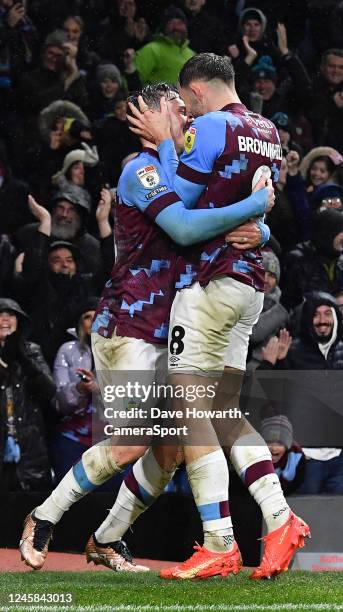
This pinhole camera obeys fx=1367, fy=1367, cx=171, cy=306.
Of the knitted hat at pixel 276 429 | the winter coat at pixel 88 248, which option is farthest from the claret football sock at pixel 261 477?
the winter coat at pixel 88 248

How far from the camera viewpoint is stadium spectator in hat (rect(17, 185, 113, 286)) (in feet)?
36.3

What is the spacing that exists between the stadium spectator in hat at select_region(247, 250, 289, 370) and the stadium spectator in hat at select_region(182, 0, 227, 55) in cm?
396

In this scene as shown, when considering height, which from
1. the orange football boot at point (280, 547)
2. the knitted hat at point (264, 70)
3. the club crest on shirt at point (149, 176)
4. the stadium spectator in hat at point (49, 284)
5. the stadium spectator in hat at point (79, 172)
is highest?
the knitted hat at point (264, 70)

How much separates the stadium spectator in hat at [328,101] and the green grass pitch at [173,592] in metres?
7.96

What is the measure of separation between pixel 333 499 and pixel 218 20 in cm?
752

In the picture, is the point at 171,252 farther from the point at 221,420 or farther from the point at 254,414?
the point at 254,414

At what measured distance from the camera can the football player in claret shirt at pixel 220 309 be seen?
6.32 meters

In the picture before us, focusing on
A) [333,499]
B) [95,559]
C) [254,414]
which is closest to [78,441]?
[254,414]

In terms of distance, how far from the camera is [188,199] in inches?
255

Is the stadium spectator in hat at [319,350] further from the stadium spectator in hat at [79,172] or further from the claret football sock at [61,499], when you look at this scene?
the claret football sock at [61,499]

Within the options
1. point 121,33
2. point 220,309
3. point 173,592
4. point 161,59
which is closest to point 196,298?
point 220,309

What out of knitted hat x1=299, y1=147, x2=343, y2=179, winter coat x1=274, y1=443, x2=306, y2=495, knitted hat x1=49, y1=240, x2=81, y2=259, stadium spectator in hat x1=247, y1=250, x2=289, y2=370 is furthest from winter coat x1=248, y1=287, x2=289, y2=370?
knitted hat x1=299, y1=147, x2=343, y2=179

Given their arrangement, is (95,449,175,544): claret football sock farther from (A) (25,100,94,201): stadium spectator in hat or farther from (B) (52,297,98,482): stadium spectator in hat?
(A) (25,100,94,201): stadium spectator in hat

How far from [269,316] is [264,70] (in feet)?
14.8
